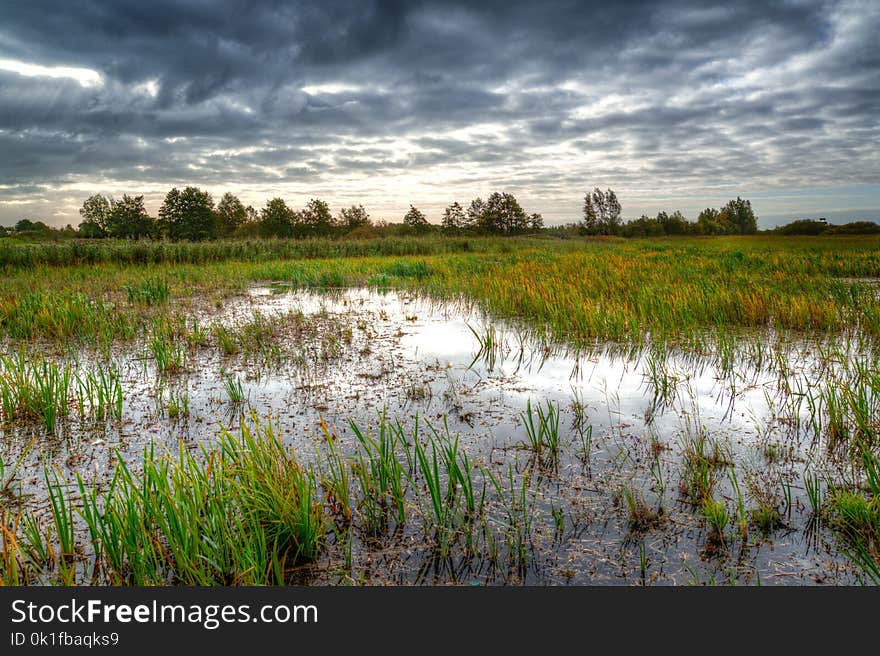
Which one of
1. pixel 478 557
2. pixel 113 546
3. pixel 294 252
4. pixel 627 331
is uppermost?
pixel 294 252

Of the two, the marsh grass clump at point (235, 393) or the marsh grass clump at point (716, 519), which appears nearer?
the marsh grass clump at point (716, 519)

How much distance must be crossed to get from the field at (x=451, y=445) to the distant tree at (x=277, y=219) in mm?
69158

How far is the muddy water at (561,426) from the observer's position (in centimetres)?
201

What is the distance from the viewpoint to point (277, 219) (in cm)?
7431

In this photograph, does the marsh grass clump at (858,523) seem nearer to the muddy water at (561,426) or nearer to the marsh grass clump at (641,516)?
the muddy water at (561,426)

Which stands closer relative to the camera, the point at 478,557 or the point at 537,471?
the point at 478,557

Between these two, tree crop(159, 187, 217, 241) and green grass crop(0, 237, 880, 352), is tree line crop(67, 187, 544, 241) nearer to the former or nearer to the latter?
tree crop(159, 187, 217, 241)

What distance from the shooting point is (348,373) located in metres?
4.95

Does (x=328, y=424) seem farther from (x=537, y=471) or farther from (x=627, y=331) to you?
(x=627, y=331)

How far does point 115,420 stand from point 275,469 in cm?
199

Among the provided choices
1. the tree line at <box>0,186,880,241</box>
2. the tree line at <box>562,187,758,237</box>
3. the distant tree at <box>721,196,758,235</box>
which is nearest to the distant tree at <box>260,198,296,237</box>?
the tree line at <box>0,186,880,241</box>

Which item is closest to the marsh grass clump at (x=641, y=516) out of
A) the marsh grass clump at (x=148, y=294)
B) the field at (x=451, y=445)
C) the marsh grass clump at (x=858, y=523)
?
the field at (x=451, y=445)

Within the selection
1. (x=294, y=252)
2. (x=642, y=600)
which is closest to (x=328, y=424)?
(x=642, y=600)

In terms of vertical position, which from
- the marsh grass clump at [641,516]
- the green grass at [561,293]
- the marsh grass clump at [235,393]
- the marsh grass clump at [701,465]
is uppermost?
the green grass at [561,293]
